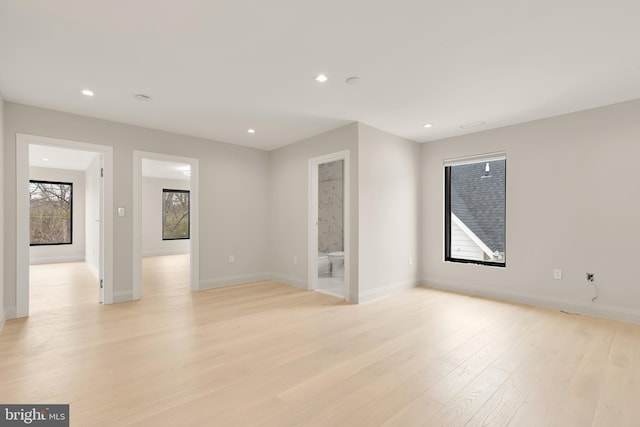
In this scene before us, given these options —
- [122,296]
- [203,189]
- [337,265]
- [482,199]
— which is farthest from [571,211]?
[122,296]

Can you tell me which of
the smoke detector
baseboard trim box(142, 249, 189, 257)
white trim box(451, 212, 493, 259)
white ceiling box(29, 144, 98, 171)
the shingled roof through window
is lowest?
baseboard trim box(142, 249, 189, 257)

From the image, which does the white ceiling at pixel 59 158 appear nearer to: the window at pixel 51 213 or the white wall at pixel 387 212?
the window at pixel 51 213

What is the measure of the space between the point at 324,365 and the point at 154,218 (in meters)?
8.58

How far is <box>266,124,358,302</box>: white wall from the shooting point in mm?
4086

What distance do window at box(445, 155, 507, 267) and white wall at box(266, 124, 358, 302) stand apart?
5.80 ft

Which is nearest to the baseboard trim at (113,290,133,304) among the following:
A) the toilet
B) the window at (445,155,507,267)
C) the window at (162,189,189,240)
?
the toilet

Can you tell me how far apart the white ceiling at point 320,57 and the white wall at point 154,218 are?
5875 millimetres

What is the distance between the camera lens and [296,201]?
5047 mm

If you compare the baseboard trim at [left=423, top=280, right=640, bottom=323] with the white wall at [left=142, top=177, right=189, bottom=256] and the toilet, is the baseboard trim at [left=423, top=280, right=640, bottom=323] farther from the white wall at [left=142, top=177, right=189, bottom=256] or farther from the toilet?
the white wall at [left=142, top=177, right=189, bottom=256]

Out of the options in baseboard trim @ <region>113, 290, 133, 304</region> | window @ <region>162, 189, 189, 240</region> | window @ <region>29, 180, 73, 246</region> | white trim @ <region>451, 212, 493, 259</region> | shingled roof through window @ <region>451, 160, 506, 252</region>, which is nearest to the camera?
baseboard trim @ <region>113, 290, 133, 304</region>

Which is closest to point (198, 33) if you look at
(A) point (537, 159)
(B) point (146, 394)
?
(B) point (146, 394)

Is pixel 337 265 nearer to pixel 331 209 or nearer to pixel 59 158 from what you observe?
pixel 331 209

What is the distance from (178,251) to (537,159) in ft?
31.0

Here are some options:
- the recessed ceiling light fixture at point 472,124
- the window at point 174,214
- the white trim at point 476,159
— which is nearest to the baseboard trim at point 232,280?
the white trim at point 476,159
